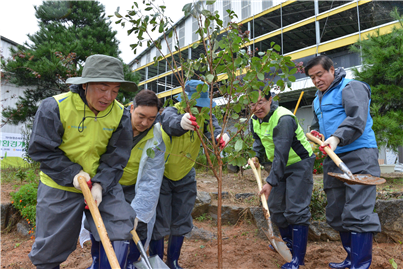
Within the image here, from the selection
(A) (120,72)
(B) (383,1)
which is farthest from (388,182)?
(B) (383,1)

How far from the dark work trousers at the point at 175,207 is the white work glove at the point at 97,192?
0.83 metres

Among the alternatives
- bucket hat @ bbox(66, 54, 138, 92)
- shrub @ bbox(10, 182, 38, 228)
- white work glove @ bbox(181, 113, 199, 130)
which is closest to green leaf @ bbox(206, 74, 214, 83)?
white work glove @ bbox(181, 113, 199, 130)

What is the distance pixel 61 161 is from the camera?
1712 millimetres

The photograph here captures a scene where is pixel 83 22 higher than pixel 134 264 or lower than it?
higher

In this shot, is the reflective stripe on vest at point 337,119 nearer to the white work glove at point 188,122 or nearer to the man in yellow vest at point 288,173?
the man in yellow vest at point 288,173

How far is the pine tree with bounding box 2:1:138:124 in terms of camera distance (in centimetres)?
651

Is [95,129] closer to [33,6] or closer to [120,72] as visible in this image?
[120,72]

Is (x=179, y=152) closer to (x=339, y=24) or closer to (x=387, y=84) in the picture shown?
(x=387, y=84)

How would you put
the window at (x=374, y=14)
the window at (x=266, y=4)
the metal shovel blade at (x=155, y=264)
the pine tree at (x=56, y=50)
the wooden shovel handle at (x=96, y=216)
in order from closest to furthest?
the wooden shovel handle at (x=96, y=216), the metal shovel blade at (x=155, y=264), the pine tree at (x=56, y=50), the window at (x=374, y=14), the window at (x=266, y=4)

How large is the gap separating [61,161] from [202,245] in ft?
7.46

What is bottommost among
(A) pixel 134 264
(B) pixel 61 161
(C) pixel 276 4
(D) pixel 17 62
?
(A) pixel 134 264

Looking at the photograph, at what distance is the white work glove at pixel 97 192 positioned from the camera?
1.75 m

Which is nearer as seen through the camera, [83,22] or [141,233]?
[141,233]

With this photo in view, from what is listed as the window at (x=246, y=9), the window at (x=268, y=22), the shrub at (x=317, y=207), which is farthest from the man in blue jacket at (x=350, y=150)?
the window at (x=246, y=9)
